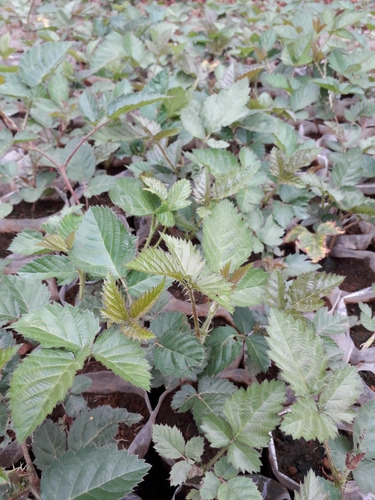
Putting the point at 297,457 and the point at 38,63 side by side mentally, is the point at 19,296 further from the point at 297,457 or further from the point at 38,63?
the point at 38,63

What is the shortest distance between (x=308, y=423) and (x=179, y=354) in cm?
21

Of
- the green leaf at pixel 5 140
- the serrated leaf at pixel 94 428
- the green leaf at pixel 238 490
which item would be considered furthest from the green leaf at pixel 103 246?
the green leaf at pixel 5 140

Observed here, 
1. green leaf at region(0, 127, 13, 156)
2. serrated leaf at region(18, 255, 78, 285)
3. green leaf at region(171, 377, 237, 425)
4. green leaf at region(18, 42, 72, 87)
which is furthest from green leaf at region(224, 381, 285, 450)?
green leaf at region(18, 42, 72, 87)

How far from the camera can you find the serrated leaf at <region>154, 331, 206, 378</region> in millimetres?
664

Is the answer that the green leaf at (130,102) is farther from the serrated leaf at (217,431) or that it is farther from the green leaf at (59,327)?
the serrated leaf at (217,431)

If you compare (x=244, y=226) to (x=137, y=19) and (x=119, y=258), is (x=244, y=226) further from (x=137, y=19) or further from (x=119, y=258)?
(x=137, y=19)

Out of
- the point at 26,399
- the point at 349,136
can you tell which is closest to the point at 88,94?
the point at 349,136

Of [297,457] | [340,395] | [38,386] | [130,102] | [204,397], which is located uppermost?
[130,102]

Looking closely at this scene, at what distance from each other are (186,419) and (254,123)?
29.9 inches

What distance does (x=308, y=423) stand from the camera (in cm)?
57

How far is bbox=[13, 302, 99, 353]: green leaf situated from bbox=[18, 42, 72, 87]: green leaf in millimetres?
808

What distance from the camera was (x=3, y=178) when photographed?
1241 mm

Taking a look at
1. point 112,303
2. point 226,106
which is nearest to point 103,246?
point 112,303

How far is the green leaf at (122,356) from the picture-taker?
1.81 feet
